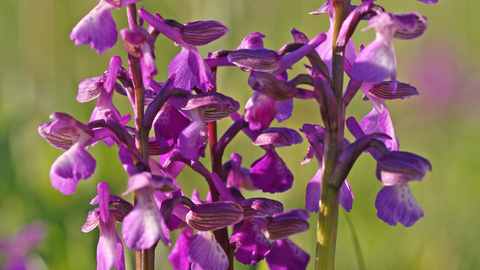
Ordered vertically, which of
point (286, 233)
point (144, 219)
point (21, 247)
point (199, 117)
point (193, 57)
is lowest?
point (21, 247)

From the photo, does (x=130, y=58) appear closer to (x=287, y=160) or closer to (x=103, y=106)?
(x=103, y=106)

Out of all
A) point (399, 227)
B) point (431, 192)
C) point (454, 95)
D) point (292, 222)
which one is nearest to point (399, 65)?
point (454, 95)

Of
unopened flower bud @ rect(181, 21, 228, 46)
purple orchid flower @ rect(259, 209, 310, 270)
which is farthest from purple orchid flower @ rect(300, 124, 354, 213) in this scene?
unopened flower bud @ rect(181, 21, 228, 46)

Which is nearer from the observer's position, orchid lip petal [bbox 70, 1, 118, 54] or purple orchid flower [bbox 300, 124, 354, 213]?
orchid lip petal [bbox 70, 1, 118, 54]

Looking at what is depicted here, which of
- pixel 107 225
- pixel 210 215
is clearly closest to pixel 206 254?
pixel 210 215

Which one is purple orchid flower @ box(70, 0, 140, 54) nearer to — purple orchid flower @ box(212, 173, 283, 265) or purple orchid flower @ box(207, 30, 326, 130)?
purple orchid flower @ box(207, 30, 326, 130)

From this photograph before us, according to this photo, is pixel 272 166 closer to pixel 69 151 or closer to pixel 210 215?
pixel 210 215

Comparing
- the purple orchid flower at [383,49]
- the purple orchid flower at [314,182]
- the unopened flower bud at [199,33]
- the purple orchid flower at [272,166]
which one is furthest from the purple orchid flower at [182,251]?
the purple orchid flower at [383,49]
